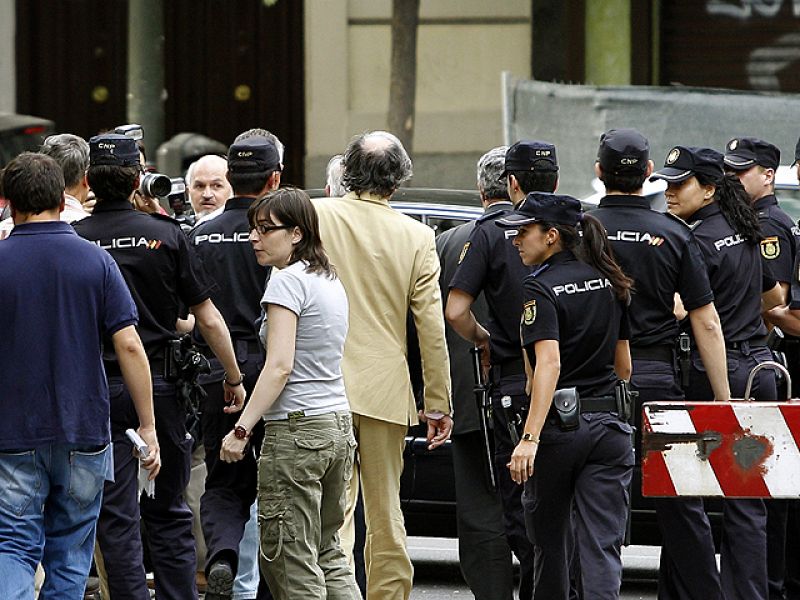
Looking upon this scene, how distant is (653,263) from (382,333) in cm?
110

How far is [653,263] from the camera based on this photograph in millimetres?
6559

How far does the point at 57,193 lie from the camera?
5.59 m

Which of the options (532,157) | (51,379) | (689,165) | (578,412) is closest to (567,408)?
(578,412)

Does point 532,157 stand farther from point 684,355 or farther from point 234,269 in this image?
→ point 234,269

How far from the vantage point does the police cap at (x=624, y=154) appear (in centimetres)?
659

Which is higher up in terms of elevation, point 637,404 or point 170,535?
point 637,404

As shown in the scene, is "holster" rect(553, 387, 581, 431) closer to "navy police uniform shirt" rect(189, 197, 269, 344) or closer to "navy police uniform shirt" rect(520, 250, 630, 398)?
"navy police uniform shirt" rect(520, 250, 630, 398)

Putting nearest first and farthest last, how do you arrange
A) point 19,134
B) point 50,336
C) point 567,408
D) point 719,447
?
point 50,336, point 567,408, point 719,447, point 19,134

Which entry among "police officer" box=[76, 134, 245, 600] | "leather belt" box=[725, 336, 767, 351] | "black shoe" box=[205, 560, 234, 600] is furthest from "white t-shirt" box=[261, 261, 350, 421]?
"leather belt" box=[725, 336, 767, 351]

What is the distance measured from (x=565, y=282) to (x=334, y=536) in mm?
1252

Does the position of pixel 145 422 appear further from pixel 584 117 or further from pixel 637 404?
pixel 584 117

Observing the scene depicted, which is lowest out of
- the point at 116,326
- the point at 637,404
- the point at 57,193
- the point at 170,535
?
the point at 170,535

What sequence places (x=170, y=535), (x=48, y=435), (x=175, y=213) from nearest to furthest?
(x=48, y=435) → (x=170, y=535) → (x=175, y=213)

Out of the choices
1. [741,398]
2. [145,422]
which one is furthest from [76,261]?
[741,398]
